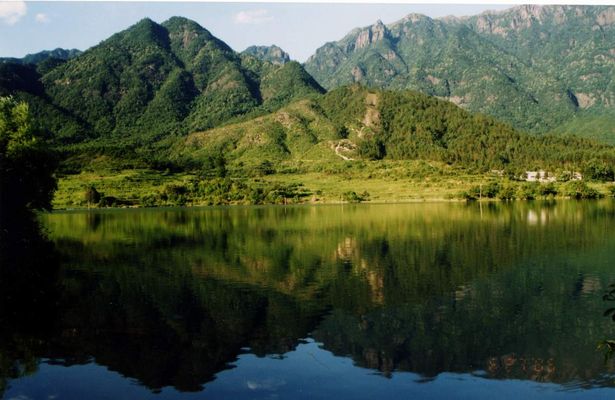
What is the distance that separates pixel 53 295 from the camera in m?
41.8

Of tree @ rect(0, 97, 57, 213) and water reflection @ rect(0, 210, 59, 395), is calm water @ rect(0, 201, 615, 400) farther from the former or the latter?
tree @ rect(0, 97, 57, 213)

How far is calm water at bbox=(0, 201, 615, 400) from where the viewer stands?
24672mm

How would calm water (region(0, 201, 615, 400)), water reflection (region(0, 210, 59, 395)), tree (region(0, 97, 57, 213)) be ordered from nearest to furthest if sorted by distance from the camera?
1. calm water (region(0, 201, 615, 400))
2. water reflection (region(0, 210, 59, 395))
3. tree (region(0, 97, 57, 213))

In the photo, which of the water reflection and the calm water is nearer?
the calm water

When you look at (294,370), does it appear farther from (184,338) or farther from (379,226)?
(379,226)

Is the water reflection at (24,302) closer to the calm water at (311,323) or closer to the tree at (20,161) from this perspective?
the calm water at (311,323)

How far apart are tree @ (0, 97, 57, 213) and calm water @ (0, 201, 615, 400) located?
11606 mm

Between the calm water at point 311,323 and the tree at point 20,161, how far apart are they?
1161 centimetres

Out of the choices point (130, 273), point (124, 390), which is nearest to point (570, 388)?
point (124, 390)

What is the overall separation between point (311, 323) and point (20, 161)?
58.4m

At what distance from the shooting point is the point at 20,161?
2975 inches

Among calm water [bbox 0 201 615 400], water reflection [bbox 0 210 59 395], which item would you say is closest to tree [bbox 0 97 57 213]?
water reflection [bbox 0 210 59 395]

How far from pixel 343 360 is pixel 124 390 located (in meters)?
10.5

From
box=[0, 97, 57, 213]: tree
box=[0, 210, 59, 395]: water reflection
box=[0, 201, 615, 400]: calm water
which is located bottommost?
box=[0, 201, 615, 400]: calm water
